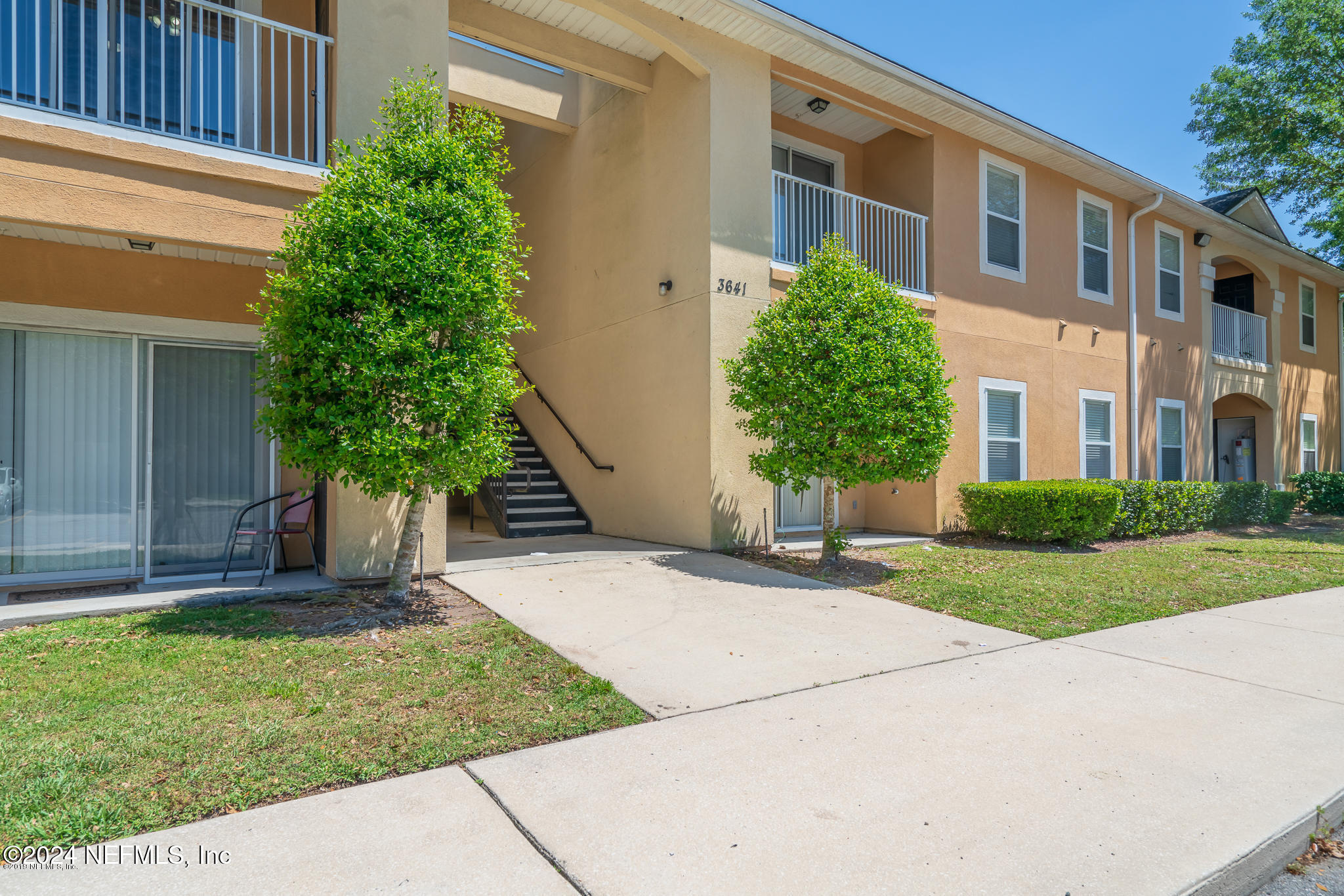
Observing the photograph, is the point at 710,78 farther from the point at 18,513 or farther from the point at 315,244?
the point at 18,513

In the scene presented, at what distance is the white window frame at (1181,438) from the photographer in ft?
45.5

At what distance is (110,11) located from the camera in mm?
6164

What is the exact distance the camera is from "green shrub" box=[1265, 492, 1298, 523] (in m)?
13.7

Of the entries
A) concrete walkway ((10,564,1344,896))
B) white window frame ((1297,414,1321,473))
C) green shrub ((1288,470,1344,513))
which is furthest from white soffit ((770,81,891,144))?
white window frame ((1297,414,1321,473))

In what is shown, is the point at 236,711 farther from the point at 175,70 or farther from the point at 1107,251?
the point at 1107,251

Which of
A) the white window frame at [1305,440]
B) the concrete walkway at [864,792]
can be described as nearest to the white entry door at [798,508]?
the concrete walkway at [864,792]

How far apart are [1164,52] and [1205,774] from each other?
20.7 metres

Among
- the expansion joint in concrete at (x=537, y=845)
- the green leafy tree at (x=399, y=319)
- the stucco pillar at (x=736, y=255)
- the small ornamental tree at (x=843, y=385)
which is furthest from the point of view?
the stucco pillar at (x=736, y=255)

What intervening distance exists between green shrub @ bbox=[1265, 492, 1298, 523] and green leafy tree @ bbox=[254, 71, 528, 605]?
50.0ft

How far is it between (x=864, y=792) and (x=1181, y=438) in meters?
15.1

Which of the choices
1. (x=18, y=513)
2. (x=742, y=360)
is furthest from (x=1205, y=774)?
(x=18, y=513)

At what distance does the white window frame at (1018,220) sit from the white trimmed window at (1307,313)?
1143 centimetres

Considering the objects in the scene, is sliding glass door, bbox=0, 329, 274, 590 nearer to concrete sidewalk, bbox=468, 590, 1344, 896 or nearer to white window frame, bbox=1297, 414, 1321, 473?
concrete sidewalk, bbox=468, 590, 1344, 896

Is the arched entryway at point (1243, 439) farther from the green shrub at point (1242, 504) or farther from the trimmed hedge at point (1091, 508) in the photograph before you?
the trimmed hedge at point (1091, 508)
